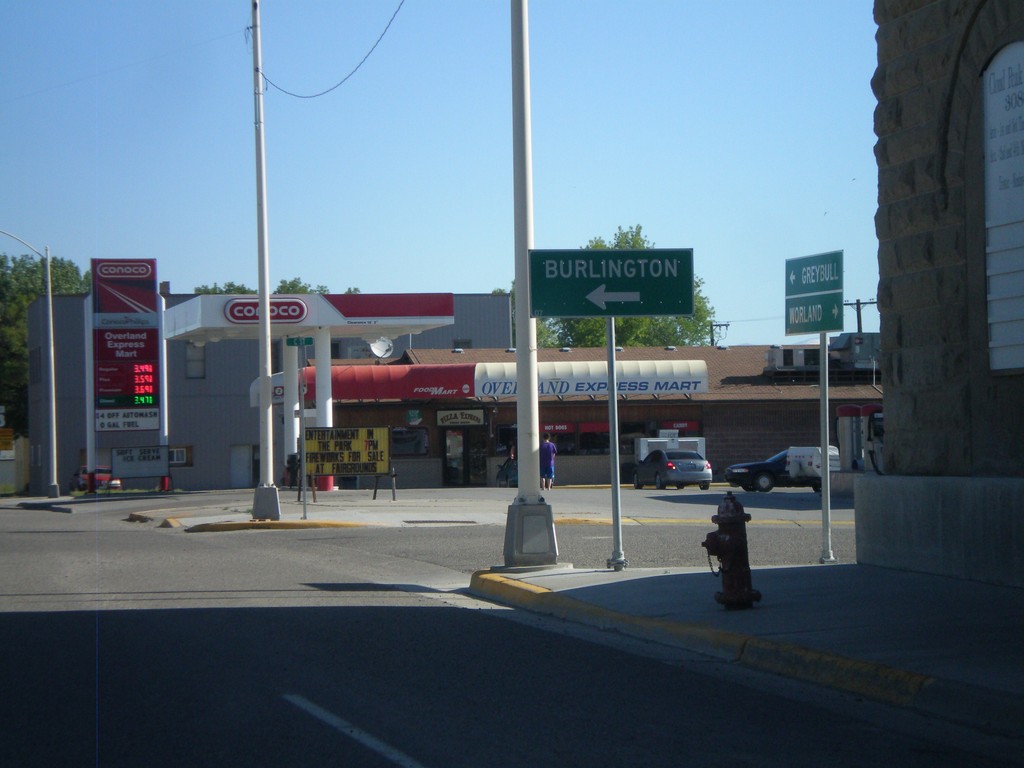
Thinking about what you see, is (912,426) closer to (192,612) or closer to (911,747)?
(911,747)

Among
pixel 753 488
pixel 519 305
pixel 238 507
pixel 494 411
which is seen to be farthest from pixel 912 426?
pixel 494 411

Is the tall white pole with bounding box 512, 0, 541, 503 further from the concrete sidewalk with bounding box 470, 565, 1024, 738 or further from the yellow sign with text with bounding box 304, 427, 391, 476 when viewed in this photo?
the yellow sign with text with bounding box 304, 427, 391, 476

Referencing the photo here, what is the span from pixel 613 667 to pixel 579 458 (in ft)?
123

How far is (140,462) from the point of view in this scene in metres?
37.1

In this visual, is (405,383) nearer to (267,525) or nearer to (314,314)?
(314,314)

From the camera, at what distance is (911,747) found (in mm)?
6227

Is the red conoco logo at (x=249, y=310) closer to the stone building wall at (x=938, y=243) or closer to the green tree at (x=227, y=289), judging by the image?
the stone building wall at (x=938, y=243)

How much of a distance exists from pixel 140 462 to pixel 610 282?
27.8 m

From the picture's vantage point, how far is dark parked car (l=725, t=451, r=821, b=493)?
122 ft

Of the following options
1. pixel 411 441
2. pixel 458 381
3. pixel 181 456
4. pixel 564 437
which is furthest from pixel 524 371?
pixel 181 456

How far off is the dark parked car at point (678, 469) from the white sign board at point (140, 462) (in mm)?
16547

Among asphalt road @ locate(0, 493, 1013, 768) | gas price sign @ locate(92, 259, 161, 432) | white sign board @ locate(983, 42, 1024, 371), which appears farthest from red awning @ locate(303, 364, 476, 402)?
white sign board @ locate(983, 42, 1024, 371)

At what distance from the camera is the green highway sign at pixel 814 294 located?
1339cm

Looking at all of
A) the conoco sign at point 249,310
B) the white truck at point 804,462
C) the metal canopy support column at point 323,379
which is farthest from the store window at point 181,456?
the white truck at point 804,462
